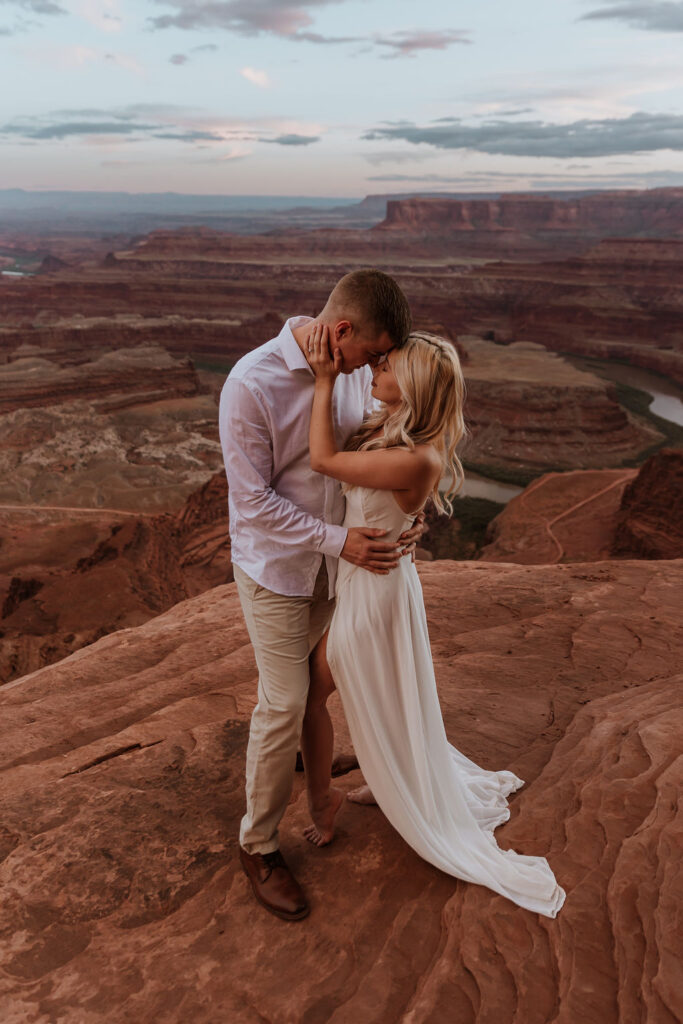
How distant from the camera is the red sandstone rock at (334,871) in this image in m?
2.12

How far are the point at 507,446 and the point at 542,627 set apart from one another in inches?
1392

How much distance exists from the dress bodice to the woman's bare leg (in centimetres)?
46

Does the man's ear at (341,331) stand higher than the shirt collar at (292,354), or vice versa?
the man's ear at (341,331)

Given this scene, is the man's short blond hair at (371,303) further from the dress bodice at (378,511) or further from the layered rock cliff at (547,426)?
the layered rock cliff at (547,426)

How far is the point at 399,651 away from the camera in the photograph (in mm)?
2520

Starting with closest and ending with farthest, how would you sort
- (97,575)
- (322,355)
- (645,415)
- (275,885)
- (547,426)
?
1. (322,355)
2. (275,885)
3. (97,575)
4. (547,426)
5. (645,415)

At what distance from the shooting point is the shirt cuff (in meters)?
2.41

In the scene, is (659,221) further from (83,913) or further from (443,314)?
(83,913)

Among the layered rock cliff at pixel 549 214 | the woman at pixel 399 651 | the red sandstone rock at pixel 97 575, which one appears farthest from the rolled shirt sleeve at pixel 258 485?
the layered rock cliff at pixel 549 214

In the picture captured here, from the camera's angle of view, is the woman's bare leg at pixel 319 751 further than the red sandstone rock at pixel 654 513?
No

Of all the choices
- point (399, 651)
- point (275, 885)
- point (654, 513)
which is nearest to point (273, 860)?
point (275, 885)

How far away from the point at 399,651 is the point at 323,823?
81 centimetres

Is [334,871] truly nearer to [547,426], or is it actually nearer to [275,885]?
[275,885]

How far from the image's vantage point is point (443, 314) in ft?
238
